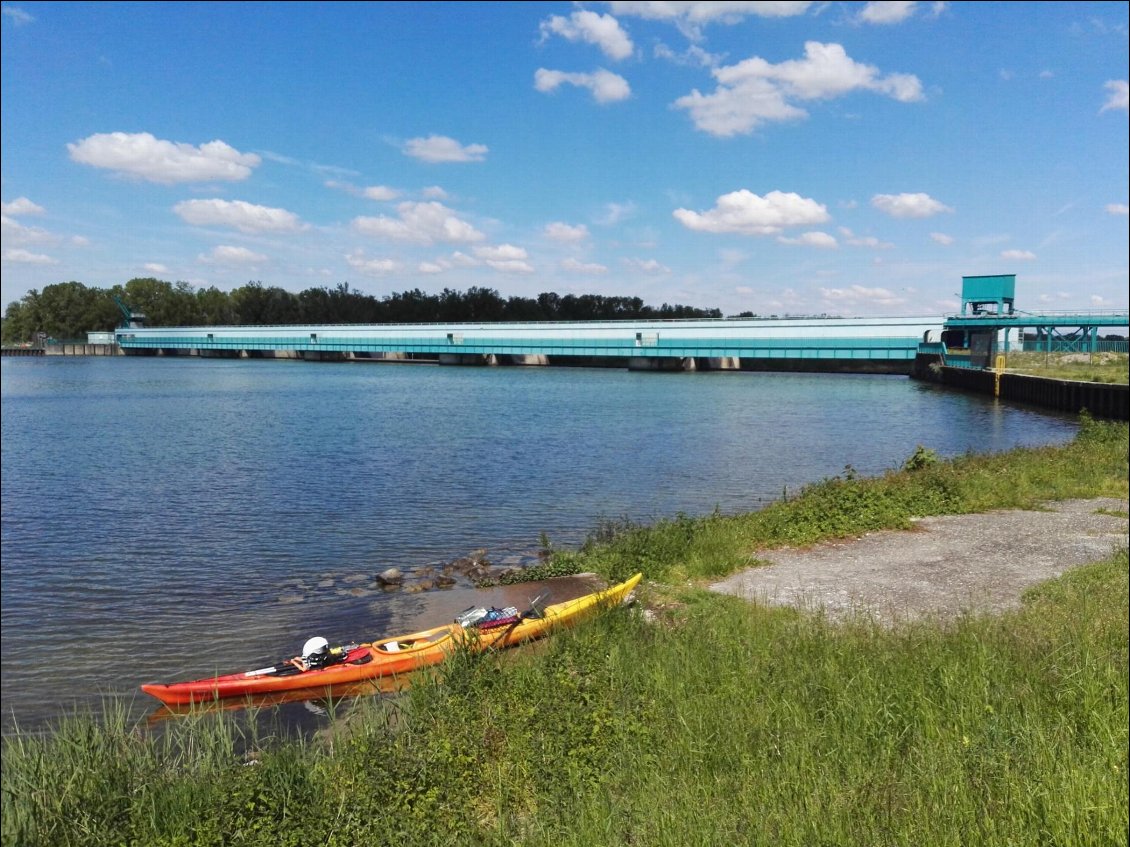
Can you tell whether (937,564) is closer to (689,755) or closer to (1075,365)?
(689,755)

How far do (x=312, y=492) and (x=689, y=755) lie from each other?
71.0ft

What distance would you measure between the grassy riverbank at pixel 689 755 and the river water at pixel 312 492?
169 inches

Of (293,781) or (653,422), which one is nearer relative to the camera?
(293,781)

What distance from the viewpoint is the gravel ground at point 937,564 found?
1220cm

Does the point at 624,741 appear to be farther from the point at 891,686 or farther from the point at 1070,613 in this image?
the point at 1070,613

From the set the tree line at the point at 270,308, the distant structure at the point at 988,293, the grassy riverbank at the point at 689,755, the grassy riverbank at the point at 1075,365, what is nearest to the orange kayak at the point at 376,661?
the grassy riverbank at the point at 689,755

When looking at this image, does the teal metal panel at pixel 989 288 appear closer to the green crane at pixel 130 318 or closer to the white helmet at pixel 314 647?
the white helmet at pixel 314 647

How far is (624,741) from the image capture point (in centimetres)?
766

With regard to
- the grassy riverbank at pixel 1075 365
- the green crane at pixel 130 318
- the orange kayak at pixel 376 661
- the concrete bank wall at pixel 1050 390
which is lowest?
the orange kayak at pixel 376 661

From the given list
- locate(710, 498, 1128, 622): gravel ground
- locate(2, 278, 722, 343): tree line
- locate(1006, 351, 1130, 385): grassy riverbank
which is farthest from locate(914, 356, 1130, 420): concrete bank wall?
locate(2, 278, 722, 343): tree line

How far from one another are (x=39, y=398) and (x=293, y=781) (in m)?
70.3

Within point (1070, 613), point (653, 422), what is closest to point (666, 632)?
point (1070, 613)

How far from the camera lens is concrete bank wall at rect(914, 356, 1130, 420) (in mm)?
43344

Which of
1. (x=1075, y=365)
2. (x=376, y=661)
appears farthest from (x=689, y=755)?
(x=1075, y=365)
